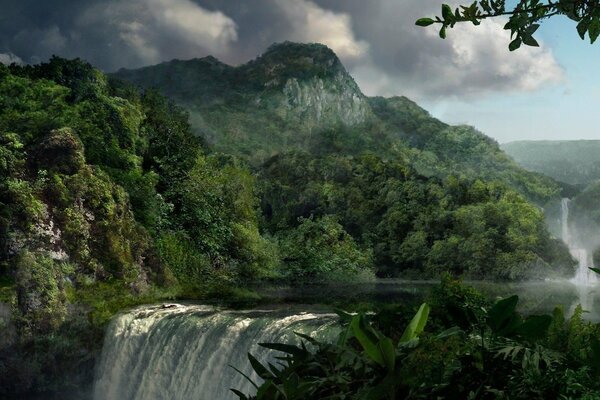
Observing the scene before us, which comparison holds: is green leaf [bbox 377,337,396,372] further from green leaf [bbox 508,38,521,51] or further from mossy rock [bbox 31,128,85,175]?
mossy rock [bbox 31,128,85,175]

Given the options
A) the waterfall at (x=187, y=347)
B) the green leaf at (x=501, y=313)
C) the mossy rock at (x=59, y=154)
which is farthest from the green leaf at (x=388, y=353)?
the mossy rock at (x=59, y=154)

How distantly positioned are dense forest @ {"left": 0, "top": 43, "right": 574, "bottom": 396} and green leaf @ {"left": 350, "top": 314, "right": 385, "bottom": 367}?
1201cm

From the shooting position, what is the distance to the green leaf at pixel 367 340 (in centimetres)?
98

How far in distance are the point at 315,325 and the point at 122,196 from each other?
9131 millimetres

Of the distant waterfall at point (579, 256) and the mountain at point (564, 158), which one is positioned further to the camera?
the mountain at point (564, 158)

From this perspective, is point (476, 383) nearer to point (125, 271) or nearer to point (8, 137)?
point (125, 271)

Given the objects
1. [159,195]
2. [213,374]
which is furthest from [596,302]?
[213,374]

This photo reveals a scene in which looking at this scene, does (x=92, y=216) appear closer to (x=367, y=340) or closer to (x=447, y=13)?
(x=447, y=13)

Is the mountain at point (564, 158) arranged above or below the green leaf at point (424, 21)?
above

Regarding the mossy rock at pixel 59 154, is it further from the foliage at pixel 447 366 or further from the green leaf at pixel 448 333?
Result: the green leaf at pixel 448 333

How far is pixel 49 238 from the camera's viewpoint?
1390cm

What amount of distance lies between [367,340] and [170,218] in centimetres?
2023

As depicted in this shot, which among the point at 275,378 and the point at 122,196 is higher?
the point at 122,196

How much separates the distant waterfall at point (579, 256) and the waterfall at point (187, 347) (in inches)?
952
